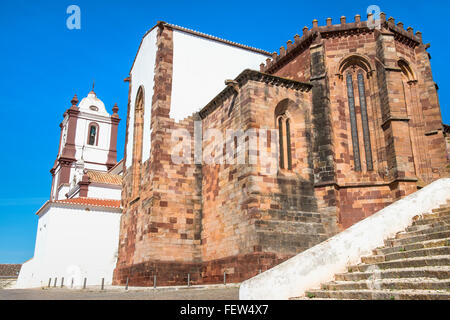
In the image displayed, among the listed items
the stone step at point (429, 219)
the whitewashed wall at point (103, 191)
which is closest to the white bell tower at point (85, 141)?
the whitewashed wall at point (103, 191)

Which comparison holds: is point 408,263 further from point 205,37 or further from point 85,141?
point 85,141

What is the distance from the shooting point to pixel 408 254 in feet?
24.9

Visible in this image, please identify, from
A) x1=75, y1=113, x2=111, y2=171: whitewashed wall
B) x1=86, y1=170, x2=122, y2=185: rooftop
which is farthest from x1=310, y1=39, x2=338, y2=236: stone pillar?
x1=75, y1=113, x2=111, y2=171: whitewashed wall

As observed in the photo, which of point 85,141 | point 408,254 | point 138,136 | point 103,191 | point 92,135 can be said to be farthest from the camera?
point 92,135

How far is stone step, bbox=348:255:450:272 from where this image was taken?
264 inches

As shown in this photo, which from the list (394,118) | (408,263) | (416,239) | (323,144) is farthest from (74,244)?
(408,263)

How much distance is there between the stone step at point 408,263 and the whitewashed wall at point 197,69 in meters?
13.8

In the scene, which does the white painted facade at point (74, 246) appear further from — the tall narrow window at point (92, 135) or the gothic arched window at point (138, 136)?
the tall narrow window at point (92, 135)

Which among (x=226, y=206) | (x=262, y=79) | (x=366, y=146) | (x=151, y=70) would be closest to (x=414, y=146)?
(x=366, y=146)

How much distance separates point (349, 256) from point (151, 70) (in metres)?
16.2

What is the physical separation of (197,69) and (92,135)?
2734 centimetres

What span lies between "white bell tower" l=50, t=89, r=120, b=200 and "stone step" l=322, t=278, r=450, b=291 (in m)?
36.7

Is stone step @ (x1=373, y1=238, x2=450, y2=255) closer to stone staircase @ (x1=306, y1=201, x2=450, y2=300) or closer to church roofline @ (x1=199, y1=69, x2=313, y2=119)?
stone staircase @ (x1=306, y1=201, x2=450, y2=300)

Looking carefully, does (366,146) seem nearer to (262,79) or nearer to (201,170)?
(262,79)
